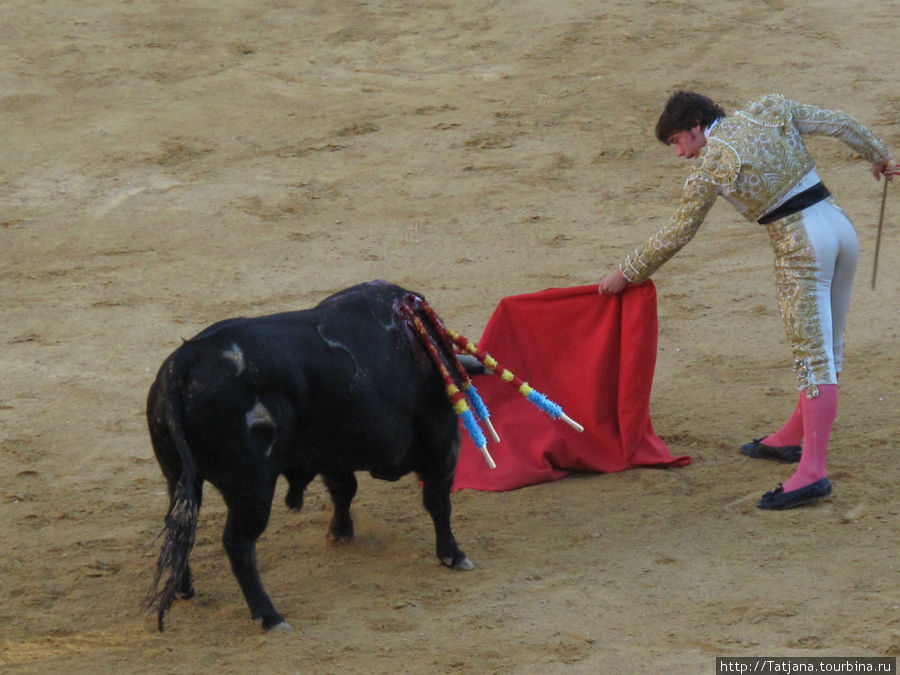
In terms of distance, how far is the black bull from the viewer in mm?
3744

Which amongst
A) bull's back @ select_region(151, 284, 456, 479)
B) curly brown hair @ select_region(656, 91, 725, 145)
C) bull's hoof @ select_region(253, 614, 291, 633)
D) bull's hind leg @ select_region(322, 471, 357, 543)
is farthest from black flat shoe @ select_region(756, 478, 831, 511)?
bull's hoof @ select_region(253, 614, 291, 633)

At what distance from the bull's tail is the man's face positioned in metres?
2.11

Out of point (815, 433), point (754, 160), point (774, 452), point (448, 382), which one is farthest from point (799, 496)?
point (448, 382)

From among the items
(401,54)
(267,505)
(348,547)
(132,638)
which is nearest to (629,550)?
(348,547)

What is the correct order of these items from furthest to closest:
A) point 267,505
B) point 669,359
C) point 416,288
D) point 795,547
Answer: point 416,288
point 669,359
point 795,547
point 267,505

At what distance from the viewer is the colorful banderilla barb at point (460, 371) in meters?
4.30

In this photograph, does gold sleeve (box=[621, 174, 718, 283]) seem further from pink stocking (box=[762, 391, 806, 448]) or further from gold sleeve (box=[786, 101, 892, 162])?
pink stocking (box=[762, 391, 806, 448])

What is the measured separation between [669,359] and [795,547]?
6.57ft

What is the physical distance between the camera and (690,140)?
4707mm

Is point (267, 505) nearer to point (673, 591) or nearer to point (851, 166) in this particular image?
point (673, 591)

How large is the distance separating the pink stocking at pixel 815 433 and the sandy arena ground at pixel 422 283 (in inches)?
6.5

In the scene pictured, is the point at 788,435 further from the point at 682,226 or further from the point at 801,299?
the point at 682,226

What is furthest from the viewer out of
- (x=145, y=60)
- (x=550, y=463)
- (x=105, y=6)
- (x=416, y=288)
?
(x=105, y=6)

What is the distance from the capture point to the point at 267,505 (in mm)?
3908
